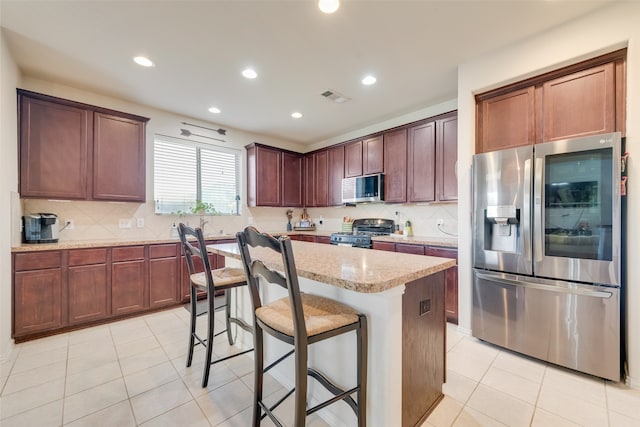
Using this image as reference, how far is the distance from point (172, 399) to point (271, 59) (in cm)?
289

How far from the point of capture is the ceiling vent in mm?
3299

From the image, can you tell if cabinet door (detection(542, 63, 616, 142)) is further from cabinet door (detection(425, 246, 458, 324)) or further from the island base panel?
the island base panel

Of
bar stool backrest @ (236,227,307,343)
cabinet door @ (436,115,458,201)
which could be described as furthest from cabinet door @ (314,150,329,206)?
bar stool backrest @ (236,227,307,343)

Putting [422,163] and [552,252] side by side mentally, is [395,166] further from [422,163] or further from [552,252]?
[552,252]

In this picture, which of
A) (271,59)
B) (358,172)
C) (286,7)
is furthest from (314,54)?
(358,172)

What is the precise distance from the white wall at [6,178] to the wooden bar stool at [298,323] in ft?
7.93

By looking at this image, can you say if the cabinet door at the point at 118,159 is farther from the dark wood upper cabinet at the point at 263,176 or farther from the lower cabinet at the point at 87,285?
the dark wood upper cabinet at the point at 263,176

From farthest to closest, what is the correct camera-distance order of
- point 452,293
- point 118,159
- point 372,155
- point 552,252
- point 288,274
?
point 372,155 → point 118,159 → point 452,293 → point 552,252 → point 288,274

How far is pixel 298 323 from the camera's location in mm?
1102

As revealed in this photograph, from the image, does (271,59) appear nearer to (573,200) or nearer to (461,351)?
(573,200)

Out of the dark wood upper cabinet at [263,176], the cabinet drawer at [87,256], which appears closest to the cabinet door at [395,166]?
the dark wood upper cabinet at [263,176]

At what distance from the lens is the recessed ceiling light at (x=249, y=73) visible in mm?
2793

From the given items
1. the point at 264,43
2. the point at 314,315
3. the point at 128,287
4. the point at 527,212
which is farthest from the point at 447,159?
the point at 128,287

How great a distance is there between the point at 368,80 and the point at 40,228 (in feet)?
12.6
